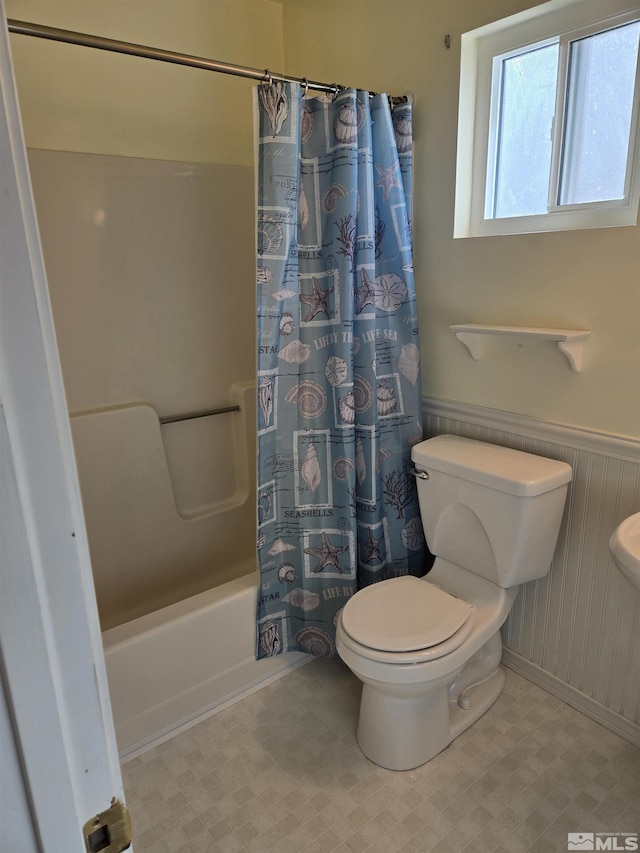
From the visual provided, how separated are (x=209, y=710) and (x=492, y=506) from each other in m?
1.12

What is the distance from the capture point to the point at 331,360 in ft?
5.91

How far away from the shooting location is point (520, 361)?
1730mm

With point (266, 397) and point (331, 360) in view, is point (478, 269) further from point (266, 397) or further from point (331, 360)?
point (266, 397)

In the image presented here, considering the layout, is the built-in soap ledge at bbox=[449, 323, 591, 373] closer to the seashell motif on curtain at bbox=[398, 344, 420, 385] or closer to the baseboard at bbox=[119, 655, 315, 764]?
the seashell motif on curtain at bbox=[398, 344, 420, 385]

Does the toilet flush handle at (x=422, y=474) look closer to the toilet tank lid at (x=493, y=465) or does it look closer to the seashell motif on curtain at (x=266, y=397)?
the toilet tank lid at (x=493, y=465)

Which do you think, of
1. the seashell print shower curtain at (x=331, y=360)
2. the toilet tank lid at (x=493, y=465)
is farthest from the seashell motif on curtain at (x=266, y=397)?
the toilet tank lid at (x=493, y=465)

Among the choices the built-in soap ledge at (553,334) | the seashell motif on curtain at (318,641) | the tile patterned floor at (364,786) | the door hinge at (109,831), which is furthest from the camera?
the seashell motif on curtain at (318,641)

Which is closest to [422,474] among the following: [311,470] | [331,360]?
[311,470]

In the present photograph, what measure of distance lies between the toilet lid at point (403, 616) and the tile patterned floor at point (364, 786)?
0.43 meters

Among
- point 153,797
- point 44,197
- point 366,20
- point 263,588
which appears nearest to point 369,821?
point 153,797

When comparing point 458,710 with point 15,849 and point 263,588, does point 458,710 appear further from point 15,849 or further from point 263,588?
point 15,849

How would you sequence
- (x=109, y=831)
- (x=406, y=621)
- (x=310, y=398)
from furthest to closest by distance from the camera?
(x=310, y=398), (x=406, y=621), (x=109, y=831)

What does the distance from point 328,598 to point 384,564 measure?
234 millimetres

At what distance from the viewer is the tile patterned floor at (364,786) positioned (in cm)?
143
